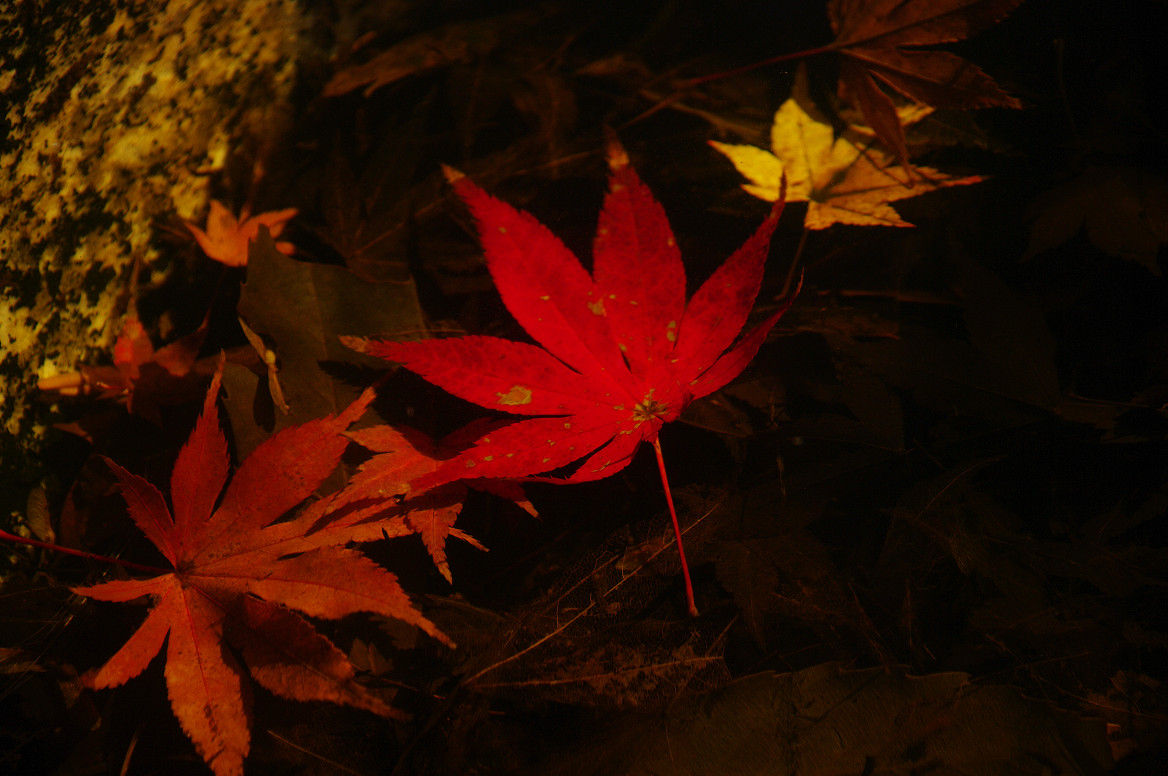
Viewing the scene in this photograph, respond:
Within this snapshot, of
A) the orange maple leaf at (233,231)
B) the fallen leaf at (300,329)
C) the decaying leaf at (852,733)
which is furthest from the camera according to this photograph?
the orange maple leaf at (233,231)

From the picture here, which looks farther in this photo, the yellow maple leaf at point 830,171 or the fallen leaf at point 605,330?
the yellow maple leaf at point 830,171

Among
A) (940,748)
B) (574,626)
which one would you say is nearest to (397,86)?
(574,626)

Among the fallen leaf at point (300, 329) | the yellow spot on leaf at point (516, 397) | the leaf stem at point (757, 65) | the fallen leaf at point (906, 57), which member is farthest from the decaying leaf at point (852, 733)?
the leaf stem at point (757, 65)

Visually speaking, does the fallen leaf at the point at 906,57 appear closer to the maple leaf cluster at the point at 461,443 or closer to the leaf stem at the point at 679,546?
the maple leaf cluster at the point at 461,443

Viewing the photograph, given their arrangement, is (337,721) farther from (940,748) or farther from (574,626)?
(940,748)

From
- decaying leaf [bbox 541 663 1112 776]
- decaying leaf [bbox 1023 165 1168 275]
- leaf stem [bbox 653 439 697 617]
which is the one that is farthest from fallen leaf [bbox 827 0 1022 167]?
decaying leaf [bbox 541 663 1112 776]

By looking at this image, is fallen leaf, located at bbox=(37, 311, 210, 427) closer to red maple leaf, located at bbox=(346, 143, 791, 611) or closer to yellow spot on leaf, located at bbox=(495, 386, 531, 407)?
red maple leaf, located at bbox=(346, 143, 791, 611)
